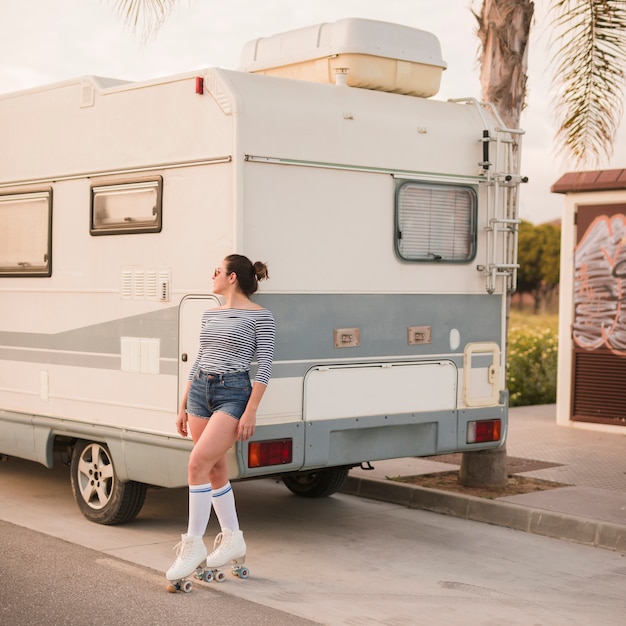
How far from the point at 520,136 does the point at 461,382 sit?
2.32 meters

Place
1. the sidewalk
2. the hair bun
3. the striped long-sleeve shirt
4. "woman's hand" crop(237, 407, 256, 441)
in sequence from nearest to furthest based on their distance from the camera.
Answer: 1. "woman's hand" crop(237, 407, 256, 441)
2. the striped long-sleeve shirt
3. the hair bun
4. the sidewalk

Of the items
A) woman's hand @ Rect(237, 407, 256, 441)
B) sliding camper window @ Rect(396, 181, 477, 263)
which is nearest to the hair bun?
woman's hand @ Rect(237, 407, 256, 441)

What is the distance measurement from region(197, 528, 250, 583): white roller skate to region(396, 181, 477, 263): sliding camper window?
231 centimetres

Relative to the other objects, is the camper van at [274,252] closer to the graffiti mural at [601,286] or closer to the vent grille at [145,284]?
the vent grille at [145,284]

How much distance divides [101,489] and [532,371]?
891 cm

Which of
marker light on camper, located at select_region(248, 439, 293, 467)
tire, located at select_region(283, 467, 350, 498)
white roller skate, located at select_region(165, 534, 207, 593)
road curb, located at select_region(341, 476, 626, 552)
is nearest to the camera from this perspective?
white roller skate, located at select_region(165, 534, 207, 593)

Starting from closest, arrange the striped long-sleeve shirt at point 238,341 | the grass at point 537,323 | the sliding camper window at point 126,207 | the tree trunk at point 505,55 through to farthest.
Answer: the striped long-sleeve shirt at point 238,341 < the sliding camper window at point 126,207 < the tree trunk at point 505,55 < the grass at point 537,323

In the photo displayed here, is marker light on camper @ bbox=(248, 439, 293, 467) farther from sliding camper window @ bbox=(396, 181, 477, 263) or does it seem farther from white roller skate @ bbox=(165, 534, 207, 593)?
sliding camper window @ bbox=(396, 181, 477, 263)

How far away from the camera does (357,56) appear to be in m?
7.58

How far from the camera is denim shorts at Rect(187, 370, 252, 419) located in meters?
6.27

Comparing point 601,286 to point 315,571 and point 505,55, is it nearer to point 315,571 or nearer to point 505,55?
point 505,55

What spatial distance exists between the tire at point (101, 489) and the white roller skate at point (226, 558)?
134 cm

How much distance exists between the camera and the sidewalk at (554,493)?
7734mm

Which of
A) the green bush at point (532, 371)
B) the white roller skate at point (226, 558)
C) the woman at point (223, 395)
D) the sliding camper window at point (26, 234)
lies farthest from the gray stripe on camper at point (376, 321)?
the green bush at point (532, 371)
